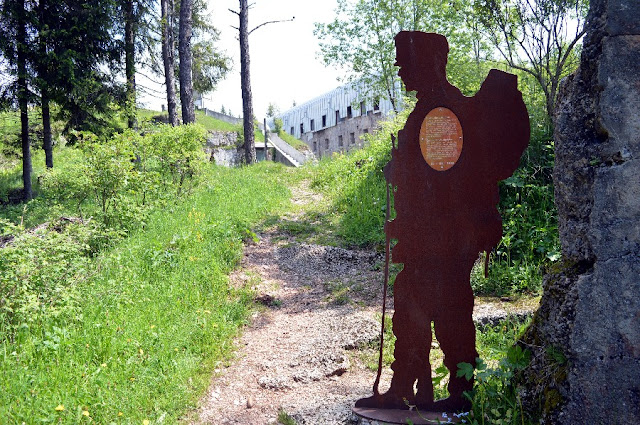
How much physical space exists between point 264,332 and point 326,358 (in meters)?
1.06

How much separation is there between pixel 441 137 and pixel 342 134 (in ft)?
129

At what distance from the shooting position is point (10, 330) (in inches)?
182

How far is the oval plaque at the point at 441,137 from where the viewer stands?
11.4 feet

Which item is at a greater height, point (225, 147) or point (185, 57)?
point (185, 57)

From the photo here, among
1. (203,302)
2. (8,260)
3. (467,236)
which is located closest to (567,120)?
(467,236)

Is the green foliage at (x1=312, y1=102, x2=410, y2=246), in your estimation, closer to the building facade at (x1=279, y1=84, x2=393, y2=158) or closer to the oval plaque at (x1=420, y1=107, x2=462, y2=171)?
the oval plaque at (x1=420, y1=107, x2=462, y2=171)

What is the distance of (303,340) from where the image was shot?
538 cm

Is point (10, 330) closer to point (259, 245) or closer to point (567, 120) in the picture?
point (259, 245)

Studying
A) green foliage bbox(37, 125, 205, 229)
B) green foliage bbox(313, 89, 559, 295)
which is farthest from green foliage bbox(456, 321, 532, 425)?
green foliage bbox(37, 125, 205, 229)

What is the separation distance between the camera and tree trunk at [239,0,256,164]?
54.8ft

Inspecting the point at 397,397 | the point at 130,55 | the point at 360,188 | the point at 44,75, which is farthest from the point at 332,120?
the point at 397,397

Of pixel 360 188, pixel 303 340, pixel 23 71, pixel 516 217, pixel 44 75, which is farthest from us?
pixel 44 75

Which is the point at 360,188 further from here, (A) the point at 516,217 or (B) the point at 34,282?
(B) the point at 34,282

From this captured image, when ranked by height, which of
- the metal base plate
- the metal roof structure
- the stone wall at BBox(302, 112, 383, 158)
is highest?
the metal roof structure
